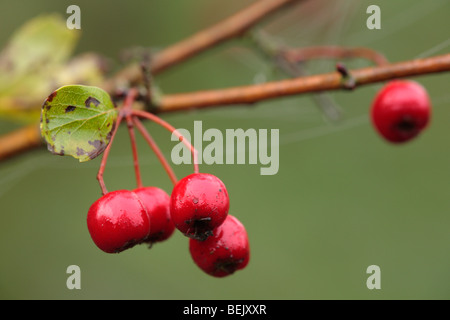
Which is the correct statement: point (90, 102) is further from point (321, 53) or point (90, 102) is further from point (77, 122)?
point (321, 53)

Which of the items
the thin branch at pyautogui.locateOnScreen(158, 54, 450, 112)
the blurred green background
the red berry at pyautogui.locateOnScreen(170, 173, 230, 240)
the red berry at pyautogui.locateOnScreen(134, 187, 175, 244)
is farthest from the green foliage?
the blurred green background

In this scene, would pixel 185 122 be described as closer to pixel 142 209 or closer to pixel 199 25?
pixel 199 25

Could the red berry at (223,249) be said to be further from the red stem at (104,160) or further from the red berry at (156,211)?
the red stem at (104,160)

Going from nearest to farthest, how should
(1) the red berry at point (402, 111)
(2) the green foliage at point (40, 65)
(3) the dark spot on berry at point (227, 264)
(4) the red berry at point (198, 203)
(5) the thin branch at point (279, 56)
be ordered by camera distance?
(4) the red berry at point (198, 203)
(3) the dark spot on berry at point (227, 264)
(1) the red berry at point (402, 111)
(2) the green foliage at point (40, 65)
(5) the thin branch at point (279, 56)

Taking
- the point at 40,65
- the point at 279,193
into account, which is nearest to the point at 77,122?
the point at 40,65

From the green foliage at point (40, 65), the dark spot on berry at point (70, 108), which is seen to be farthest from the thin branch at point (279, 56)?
the dark spot on berry at point (70, 108)

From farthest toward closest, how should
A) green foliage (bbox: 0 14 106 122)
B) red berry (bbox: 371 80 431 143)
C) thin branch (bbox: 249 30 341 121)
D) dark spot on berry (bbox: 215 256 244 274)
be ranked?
thin branch (bbox: 249 30 341 121) → green foliage (bbox: 0 14 106 122) → red berry (bbox: 371 80 431 143) → dark spot on berry (bbox: 215 256 244 274)

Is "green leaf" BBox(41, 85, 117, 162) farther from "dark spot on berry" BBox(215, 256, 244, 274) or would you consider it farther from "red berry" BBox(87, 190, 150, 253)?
"dark spot on berry" BBox(215, 256, 244, 274)
